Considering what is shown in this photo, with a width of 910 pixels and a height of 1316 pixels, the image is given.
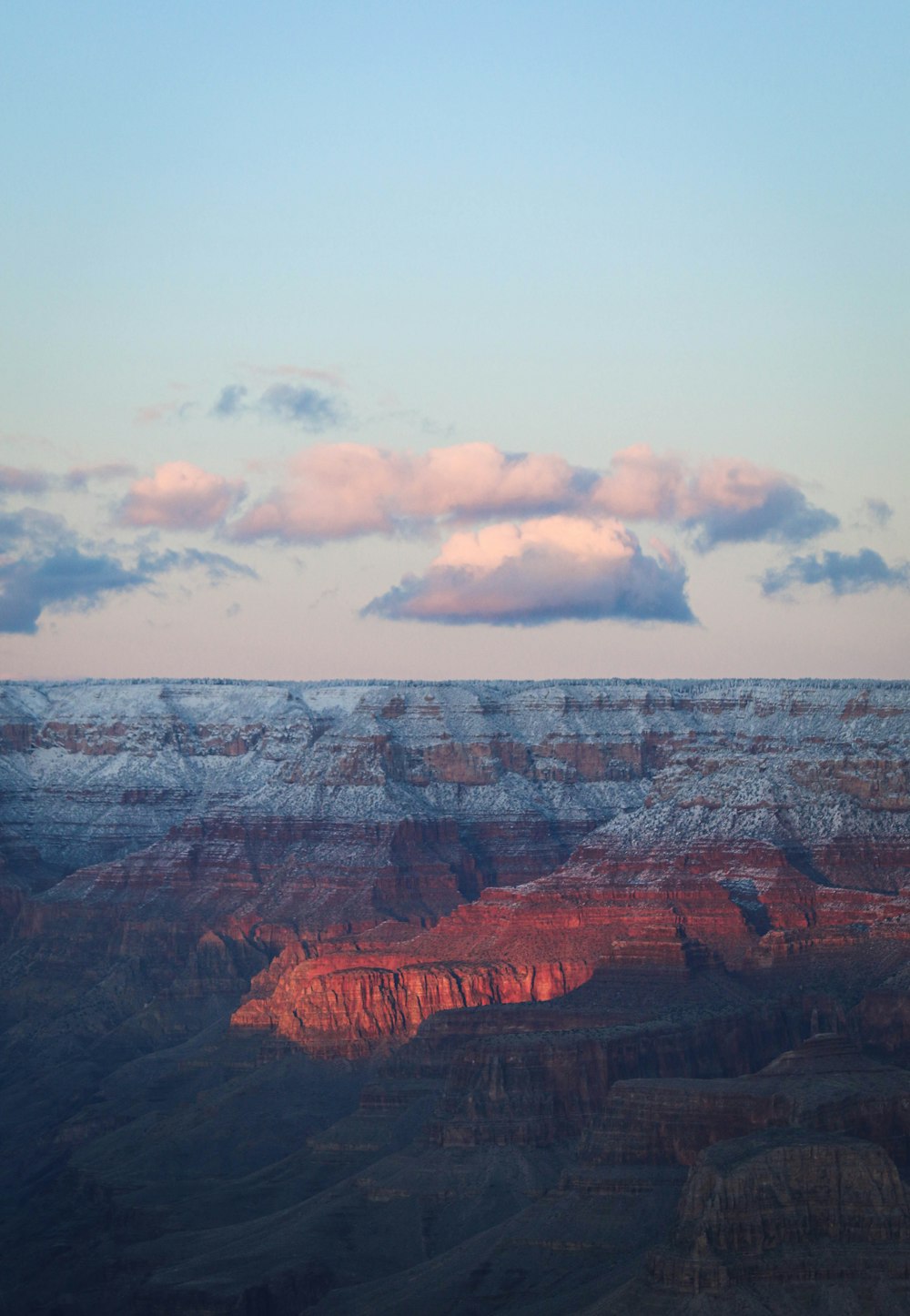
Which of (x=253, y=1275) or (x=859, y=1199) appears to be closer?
(x=859, y=1199)

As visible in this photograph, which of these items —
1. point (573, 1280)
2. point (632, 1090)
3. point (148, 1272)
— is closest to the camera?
A: point (573, 1280)

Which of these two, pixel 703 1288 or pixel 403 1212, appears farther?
pixel 403 1212

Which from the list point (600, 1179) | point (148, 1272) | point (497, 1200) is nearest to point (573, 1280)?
point (600, 1179)

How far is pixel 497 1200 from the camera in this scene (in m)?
192

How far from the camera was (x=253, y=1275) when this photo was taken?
618ft

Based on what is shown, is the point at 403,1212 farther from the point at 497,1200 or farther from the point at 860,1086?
the point at 860,1086

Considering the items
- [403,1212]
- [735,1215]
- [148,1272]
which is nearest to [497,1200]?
[403,1212]

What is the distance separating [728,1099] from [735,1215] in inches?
1023

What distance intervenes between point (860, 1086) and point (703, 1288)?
2834 centimetres

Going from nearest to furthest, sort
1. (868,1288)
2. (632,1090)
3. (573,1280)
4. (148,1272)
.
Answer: (868,1288) < (573,1280) < (632,1090) < (148,1272)

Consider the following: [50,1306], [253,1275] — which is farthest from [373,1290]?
[50,1306]

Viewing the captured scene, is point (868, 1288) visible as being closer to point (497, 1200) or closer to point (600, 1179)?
point (600, 1179)

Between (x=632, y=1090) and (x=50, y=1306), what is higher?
(x=632, y=1090)

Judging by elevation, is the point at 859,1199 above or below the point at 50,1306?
above
